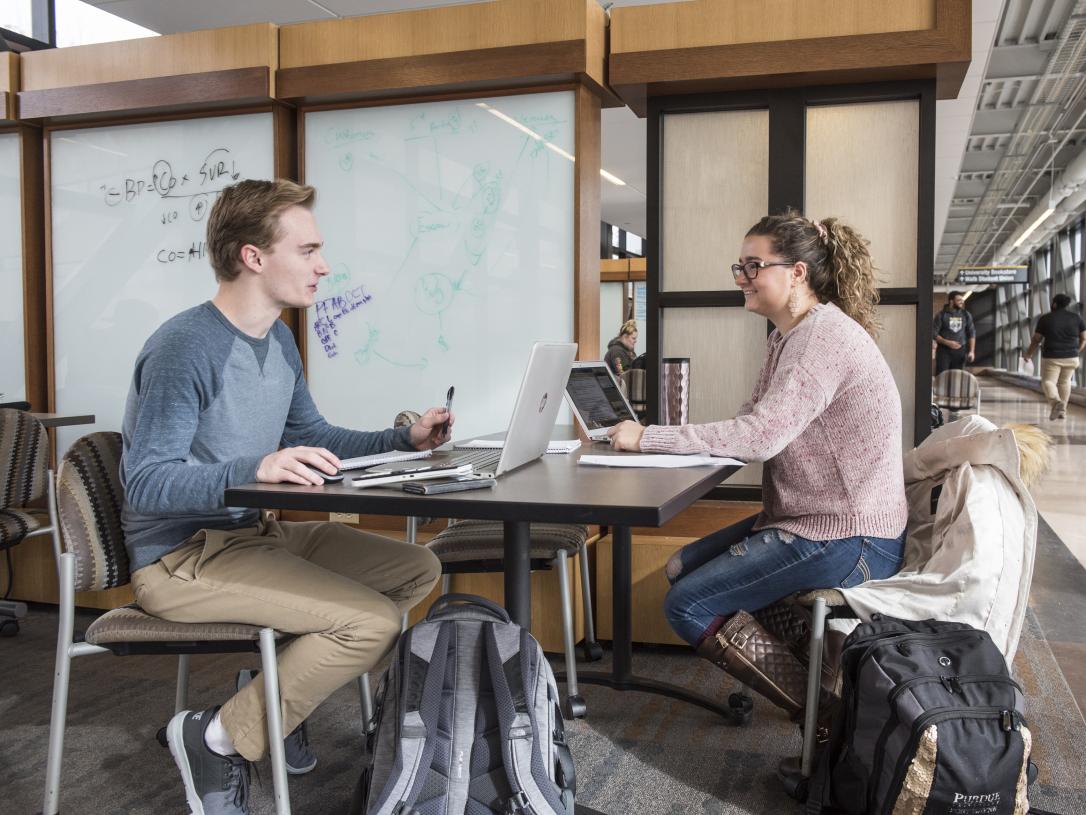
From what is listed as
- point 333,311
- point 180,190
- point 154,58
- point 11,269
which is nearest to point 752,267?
point 333,311

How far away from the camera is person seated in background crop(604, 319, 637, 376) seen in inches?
350

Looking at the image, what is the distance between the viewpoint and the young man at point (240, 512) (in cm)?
170

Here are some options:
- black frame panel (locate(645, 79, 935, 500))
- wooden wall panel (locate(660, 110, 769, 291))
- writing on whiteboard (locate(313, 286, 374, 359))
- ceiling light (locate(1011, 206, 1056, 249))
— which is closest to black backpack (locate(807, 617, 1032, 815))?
black frame panel (locate(645, 79, 935, 500))

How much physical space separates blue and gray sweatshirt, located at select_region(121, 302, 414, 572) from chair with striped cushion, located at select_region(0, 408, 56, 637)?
146cm

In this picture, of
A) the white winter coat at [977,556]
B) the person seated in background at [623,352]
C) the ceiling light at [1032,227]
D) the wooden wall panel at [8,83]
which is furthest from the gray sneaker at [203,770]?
the ceiling light at [1032,227]

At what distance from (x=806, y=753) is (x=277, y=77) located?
2.72m

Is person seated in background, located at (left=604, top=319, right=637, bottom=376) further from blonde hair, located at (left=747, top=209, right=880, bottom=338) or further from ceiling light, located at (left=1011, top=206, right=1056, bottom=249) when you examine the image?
ceiling light, located at (left=1011, top=206, right=1056, bottom=249)

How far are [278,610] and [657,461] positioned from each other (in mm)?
765

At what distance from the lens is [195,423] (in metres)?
1.75

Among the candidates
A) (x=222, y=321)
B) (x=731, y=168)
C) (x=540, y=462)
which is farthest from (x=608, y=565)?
(x=222, y=321)

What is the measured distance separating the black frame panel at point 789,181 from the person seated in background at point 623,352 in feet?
16.4

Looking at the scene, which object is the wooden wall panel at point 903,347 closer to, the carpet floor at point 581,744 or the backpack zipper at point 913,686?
the carpet floor at point 581,744

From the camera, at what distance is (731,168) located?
134 inches

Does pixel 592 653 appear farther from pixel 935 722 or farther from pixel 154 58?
pixel 154 58
